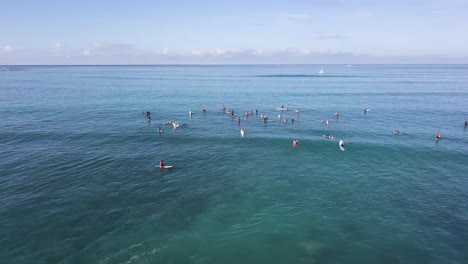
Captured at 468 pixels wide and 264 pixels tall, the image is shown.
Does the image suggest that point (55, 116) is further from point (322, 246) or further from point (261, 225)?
point (322, 246)

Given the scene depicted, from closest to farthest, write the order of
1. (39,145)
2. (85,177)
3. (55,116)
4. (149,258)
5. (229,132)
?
1. (149,258)
2. (85,177)
3. (39,145)
4. (229,132)
5. (55,116)

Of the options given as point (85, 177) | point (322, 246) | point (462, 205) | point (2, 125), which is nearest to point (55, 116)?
point (2, 125)

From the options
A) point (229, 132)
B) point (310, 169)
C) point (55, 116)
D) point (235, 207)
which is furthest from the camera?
point (55, 116)

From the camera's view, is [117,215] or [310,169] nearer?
[117,215]

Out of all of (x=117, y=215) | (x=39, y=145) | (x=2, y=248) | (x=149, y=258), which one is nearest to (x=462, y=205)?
(x=149, y=258)

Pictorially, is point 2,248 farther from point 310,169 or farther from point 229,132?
point 229,132

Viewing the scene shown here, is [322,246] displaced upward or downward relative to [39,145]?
downward
